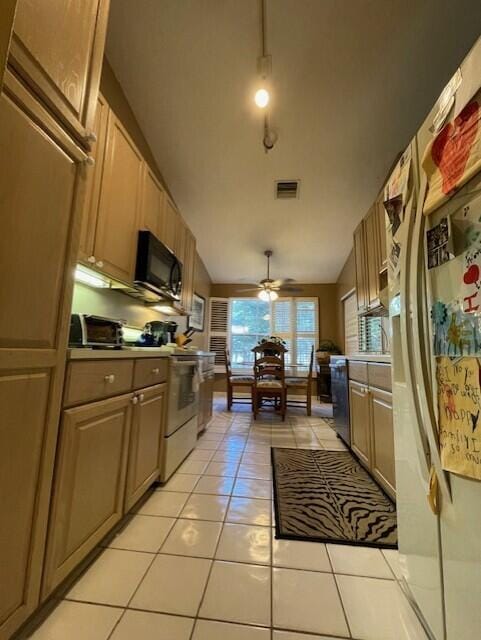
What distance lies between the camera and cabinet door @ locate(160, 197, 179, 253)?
8.72 ft

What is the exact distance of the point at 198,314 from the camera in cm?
559

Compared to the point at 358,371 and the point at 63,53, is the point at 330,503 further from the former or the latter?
the point at 63,53

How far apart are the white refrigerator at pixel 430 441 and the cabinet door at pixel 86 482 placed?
1.20m

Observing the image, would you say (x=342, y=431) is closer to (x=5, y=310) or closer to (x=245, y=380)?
(x=245, y=380)

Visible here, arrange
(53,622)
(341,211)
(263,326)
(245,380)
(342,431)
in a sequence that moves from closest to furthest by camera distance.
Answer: (53,622) < (342,431) < (341,211) < (245,380) < (263,326)

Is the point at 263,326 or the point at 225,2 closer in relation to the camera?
the point at 225,2

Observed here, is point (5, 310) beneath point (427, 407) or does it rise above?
above

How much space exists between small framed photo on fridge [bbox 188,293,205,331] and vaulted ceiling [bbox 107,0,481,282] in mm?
1765

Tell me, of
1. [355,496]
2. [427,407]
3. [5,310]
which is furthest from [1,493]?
[355,496]

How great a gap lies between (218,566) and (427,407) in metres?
1.11

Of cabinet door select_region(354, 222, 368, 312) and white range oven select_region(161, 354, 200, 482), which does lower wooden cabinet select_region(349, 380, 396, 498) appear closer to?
cabinet door select_region(354, 222, 368, 312)

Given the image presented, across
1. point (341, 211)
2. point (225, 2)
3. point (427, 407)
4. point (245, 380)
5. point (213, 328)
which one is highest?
point (225, 2)

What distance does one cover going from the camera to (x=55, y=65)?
96 centimetres

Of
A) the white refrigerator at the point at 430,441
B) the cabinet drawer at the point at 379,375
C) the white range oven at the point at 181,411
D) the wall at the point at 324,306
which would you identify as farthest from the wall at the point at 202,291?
the white refrigerator at the point at 430,441
